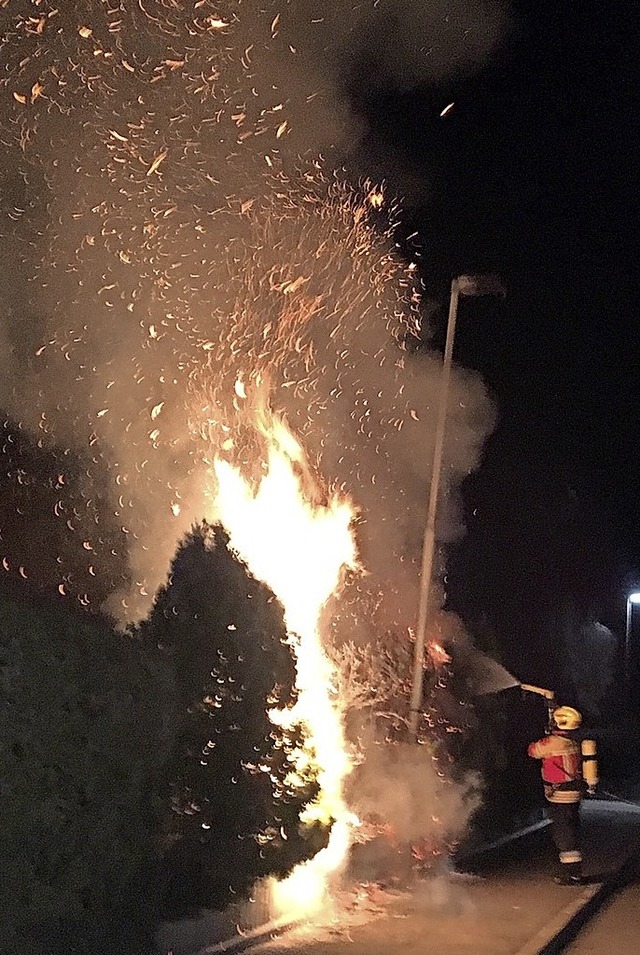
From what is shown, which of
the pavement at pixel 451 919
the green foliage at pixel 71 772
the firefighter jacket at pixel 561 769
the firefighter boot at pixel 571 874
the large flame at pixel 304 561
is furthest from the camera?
the firefighter jacket at pixel 561 769

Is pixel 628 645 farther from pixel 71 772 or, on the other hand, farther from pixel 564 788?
pixel 71 772

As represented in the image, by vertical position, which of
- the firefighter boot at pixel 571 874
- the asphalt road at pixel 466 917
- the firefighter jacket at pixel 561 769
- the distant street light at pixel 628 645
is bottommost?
the asphalt road at pixel 466 917

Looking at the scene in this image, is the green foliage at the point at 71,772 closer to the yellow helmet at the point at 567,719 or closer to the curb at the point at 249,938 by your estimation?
the curb at the point at 249,938

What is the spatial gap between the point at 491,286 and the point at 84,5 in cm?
646

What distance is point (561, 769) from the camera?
11062 millimetres

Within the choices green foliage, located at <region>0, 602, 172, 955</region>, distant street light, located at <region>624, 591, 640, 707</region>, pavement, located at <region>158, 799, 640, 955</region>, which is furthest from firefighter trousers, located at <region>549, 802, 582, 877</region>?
distant street light, located at <region>624, 591, 640, 707</region>

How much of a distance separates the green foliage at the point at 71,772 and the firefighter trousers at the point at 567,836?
5386mm

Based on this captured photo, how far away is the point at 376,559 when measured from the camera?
1357 cm

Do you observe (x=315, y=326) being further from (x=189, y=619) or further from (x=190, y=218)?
(x=189, y=619)

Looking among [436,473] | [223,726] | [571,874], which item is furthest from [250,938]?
[436,473]

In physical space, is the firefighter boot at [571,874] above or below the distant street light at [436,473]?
below

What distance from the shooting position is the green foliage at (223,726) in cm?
736

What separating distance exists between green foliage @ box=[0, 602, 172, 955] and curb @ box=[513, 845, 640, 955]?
2.92 metres

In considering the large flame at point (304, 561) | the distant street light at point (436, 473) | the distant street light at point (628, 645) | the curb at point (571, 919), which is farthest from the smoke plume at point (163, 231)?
the distant street light at point (628, 645)
